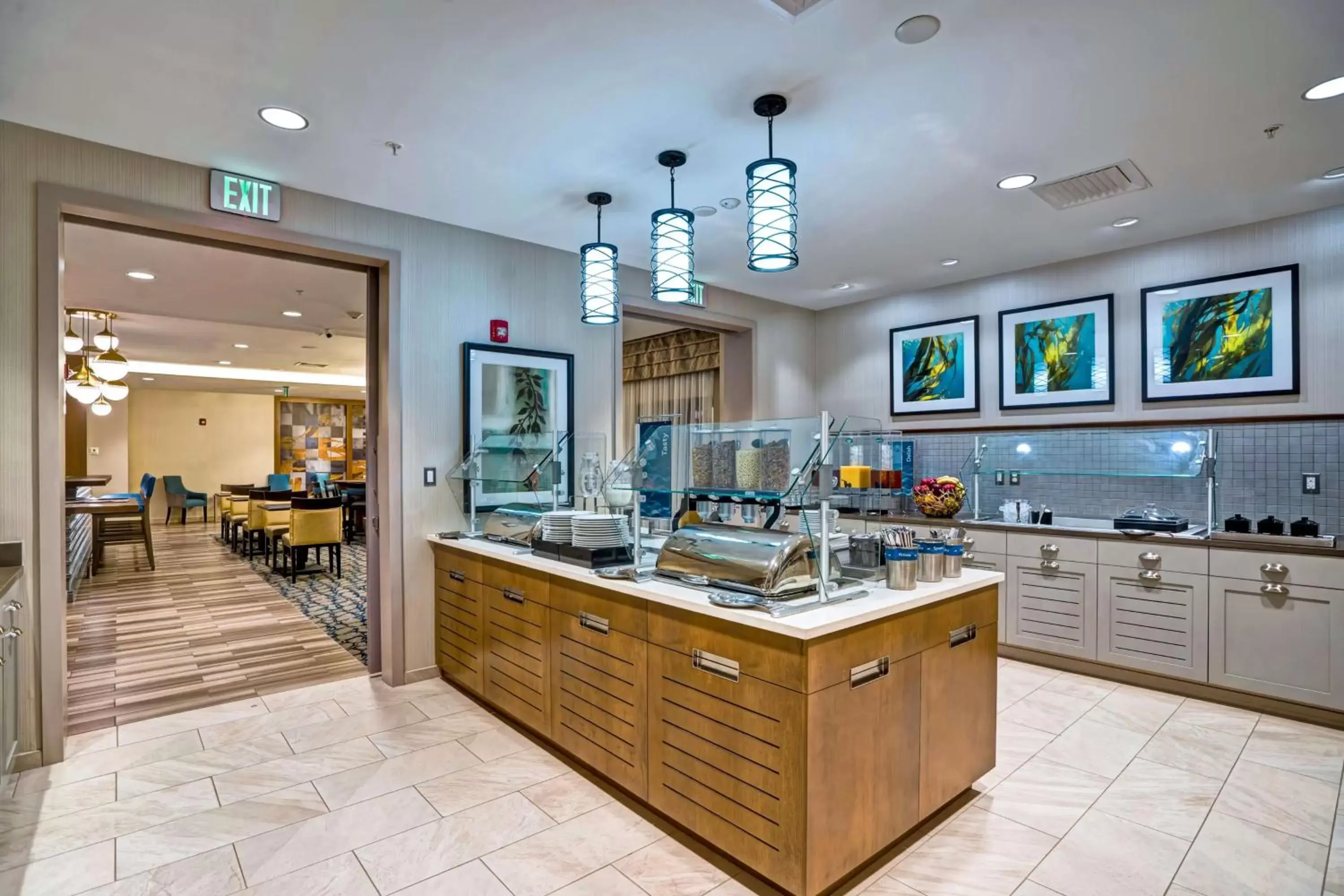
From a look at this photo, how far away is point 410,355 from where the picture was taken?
391cm

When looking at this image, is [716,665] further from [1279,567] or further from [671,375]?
[671,375]

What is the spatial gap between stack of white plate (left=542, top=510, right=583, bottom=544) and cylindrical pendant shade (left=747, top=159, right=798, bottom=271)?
57.3 inches

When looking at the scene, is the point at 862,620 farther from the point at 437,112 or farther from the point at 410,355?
the point at 410,355

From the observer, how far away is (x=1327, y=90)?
8.15 feet

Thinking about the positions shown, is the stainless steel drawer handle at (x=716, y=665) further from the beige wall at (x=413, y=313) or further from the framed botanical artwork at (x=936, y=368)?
the framed botanical artwork at (x=936, y=368)

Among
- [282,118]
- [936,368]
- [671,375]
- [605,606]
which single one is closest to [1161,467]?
[936,368]

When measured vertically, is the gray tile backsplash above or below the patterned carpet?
above

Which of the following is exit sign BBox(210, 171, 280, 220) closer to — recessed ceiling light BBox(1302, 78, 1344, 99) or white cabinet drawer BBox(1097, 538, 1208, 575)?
recessed ceiling light BBox(1302, 78, 1344, 99)

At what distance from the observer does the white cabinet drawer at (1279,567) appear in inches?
128

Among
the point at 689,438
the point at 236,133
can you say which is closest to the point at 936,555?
the point at 689,438

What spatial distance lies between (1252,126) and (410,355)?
420 centimetres

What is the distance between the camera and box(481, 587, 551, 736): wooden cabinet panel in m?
2.98

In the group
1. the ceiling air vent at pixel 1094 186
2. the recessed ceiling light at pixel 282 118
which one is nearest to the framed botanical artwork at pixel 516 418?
the recessed ceiling light at pixel 282 118

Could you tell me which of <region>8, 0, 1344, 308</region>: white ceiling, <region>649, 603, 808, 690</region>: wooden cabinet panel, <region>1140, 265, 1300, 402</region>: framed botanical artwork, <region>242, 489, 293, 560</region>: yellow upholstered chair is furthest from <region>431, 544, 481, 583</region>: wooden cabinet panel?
<region>242, 489, 293, 560</region>: yellow upholstered chair
